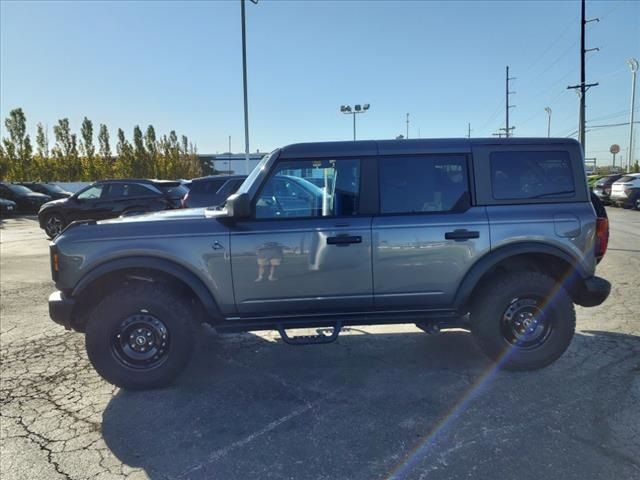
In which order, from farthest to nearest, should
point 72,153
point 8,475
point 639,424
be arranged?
point 72,153, point 639,424, point 8,475

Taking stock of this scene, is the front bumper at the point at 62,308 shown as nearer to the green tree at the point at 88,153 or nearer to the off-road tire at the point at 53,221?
the off-road tire at the point at 53,221

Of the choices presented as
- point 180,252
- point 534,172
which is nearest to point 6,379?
point 180,252

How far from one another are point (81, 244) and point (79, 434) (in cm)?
141

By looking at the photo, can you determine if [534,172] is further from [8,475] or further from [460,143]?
[8,475]

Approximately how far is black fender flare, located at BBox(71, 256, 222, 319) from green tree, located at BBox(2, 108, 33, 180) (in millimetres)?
34923

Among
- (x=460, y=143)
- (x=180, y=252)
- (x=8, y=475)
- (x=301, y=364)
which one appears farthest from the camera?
(x=301, y=364)

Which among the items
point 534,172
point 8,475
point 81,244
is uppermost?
point 534,172

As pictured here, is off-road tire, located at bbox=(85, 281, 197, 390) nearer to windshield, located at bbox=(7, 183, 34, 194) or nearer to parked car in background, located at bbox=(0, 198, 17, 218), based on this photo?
parked car in background, located at bbox=(0, 198, 17, 218)

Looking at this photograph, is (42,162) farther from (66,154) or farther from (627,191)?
(627,191)

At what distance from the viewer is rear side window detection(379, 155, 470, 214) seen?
12.7 feet

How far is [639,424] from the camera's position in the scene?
3.15 metres

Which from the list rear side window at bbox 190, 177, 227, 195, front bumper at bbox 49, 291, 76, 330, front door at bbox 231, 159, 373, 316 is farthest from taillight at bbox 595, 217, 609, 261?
rear side window at bbox 190, 177, 227, 195

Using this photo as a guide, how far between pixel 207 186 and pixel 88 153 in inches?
1369

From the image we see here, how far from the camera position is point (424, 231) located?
3795 millimetres
